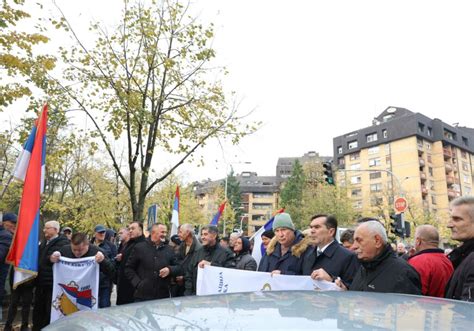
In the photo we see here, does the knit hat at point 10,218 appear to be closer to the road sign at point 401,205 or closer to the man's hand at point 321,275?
the man's hand at point 321,275

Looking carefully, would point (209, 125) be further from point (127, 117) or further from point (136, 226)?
point (136, 226)

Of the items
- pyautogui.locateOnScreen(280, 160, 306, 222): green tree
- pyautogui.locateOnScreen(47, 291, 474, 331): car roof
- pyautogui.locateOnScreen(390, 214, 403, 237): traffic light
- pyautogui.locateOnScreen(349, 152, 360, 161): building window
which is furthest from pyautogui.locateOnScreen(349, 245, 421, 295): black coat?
pyautogui.locateOnScreen(349, 152, 360, 161): building window

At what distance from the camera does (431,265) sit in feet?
13.1

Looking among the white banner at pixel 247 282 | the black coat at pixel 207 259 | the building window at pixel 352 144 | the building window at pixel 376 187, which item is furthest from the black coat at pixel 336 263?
the building window at pixel 352 144

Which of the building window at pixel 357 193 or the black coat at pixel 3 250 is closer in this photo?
the black coat at pixel 3 250

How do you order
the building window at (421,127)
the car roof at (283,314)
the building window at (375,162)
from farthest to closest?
the building window at (375,162), the building window at (421,127), the car roof at (283,314)

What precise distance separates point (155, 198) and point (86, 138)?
30255 mm

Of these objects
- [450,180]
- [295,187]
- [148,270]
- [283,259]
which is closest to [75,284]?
[148,270]

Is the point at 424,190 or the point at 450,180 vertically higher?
the point at 450,180

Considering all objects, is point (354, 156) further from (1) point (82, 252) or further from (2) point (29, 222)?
(2) point (29, 222)

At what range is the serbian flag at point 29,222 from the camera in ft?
17.1

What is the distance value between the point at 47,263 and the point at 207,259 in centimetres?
266

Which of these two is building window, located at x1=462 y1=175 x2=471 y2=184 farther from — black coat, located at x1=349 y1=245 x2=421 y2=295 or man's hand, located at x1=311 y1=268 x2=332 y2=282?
black coat, located at x1=349 y1=245 x2=421 y2=295

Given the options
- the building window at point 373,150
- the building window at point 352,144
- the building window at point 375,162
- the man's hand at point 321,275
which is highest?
the building window at point 352,144
